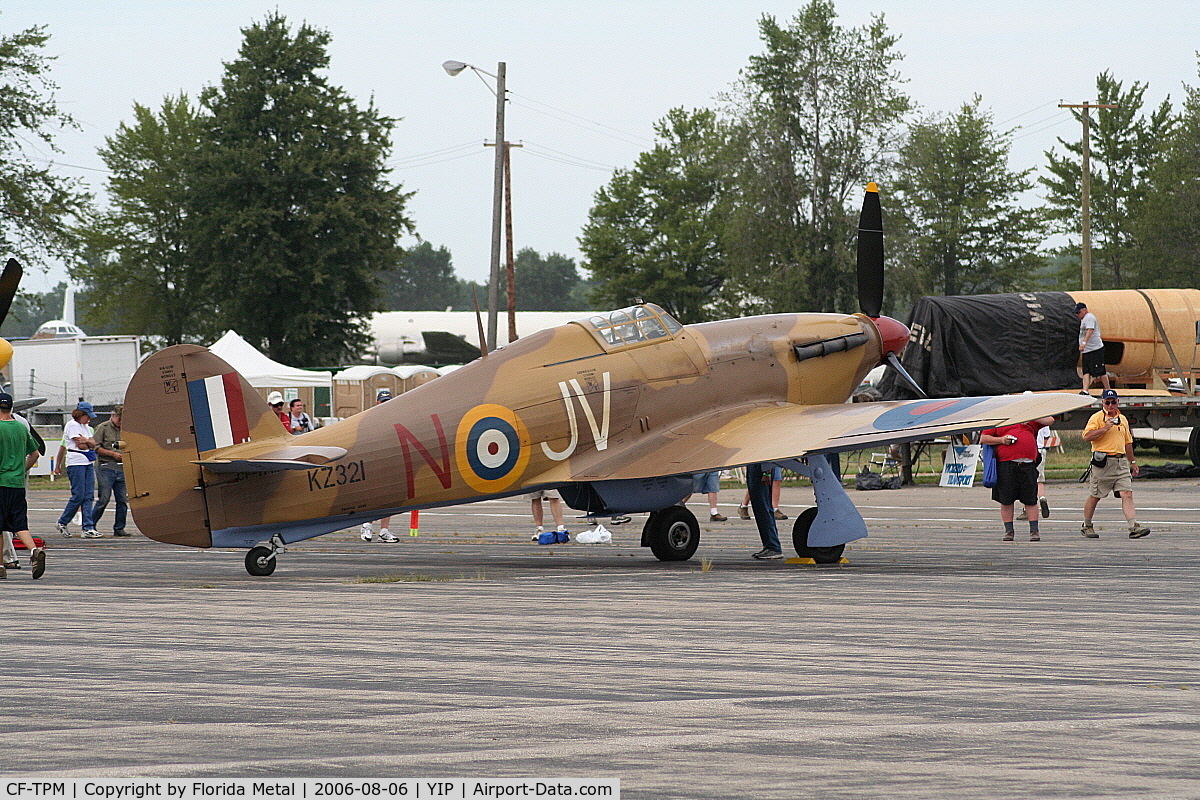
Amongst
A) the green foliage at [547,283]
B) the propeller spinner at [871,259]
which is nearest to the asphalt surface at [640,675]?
the propeller spinner at [871,259]

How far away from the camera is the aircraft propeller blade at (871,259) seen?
16.9 m

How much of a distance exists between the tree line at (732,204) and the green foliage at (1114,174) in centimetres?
11

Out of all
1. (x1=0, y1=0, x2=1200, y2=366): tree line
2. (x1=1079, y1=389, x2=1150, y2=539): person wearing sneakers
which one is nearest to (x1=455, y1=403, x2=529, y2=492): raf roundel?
(x1=1079, y1=389, x2=1150, y2=539): person wearing sneakers

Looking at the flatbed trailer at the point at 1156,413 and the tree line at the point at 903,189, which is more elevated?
the tree line at the point at 903,189

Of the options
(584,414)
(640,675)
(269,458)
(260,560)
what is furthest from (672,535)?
(640,675)

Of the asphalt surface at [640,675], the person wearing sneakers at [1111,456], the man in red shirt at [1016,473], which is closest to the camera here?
the asphalt surface at [640,675]

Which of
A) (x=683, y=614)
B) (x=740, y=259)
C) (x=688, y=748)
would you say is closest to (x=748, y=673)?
(x=688, y=748)

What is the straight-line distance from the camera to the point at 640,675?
24.4 feet

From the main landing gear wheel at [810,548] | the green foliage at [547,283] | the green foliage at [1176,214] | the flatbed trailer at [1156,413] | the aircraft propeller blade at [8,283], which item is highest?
the green foliage at [547,283]

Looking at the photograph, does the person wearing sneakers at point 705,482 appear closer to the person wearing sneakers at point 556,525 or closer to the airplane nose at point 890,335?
the person wearing sneakers at point 556,525

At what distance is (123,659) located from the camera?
8.20 metres

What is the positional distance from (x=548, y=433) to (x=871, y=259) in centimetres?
582

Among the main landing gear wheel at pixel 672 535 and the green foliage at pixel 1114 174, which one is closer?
the main landing gear wheel at pixel 672 535

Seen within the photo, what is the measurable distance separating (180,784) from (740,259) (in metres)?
58.7
